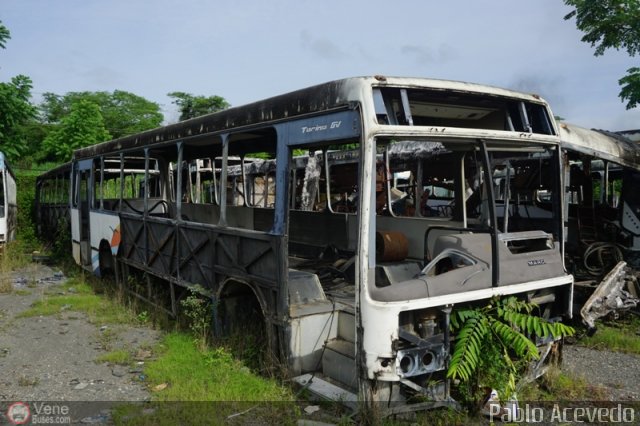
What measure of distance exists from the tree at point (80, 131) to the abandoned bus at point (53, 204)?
207 inches

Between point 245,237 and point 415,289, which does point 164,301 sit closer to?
point 245,237

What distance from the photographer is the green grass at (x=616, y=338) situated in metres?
6.55

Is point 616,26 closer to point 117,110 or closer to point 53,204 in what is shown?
point 53,204

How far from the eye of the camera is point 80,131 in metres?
22.7

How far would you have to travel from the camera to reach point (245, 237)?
5.18 m

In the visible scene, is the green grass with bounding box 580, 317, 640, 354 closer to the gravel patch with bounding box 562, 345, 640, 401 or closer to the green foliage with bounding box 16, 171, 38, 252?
the gravel patch with bounding box 562, 345, 640, 401

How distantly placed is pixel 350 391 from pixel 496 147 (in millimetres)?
2515

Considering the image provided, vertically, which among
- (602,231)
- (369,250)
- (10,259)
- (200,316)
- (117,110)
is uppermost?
(117,110)

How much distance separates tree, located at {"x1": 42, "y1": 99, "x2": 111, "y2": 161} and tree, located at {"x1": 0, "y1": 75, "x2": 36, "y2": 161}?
21.9ft

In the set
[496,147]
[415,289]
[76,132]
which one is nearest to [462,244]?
[415,289]

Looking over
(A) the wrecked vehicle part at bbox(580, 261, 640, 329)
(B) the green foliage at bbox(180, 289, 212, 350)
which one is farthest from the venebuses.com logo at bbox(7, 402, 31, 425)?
(A) the wrecked vehicle part at bbox(580, 261, 640, 329)

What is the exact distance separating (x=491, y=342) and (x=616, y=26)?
10.1 metres

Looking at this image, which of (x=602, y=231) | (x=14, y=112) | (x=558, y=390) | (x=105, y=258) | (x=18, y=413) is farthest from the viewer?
(x=14, y=112)

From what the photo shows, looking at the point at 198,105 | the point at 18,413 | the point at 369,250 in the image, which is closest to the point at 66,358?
the point at 18,413
